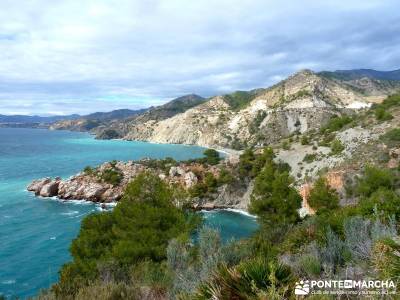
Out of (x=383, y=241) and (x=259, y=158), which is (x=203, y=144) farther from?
(x=383, y=241)

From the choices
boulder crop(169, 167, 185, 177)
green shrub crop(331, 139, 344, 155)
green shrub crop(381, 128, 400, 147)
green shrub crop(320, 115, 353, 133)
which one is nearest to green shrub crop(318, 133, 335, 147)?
green shrub crop(331, 139, 344, 155)

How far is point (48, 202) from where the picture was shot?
5666 centimetres

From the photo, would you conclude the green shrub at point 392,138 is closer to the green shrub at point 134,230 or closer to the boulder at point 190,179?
the boulder at point 190,179

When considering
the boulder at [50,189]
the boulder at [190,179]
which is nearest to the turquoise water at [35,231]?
the boulder at [50,189]

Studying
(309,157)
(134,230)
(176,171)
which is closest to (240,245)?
(134,230)

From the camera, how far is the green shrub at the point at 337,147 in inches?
2071

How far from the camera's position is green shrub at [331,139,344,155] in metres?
52.6

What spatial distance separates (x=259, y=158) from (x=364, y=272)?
55.0 meters

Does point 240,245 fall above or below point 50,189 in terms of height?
above

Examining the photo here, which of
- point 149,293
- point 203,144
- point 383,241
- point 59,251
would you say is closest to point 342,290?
point 383,241

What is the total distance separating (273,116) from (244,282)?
134600 mm

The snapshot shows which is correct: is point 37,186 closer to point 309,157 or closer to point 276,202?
point 309,157

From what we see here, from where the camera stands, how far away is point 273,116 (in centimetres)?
13700

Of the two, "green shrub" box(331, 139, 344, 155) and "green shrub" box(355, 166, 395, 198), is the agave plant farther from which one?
"green shrub" box(331, 139, 344, 155)
